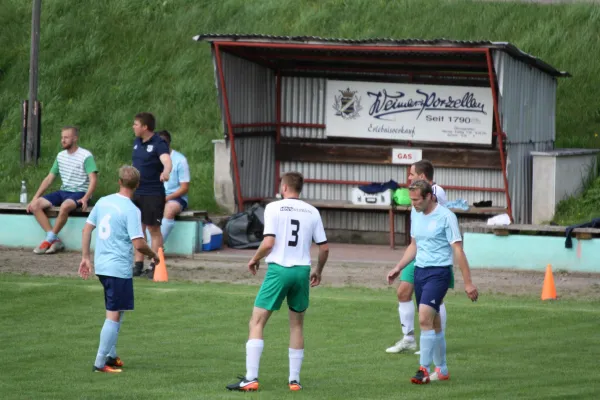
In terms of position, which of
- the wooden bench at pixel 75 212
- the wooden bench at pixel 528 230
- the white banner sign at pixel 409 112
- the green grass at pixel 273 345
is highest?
the white banner sign at pixel 409 112

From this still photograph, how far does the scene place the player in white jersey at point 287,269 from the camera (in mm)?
9266

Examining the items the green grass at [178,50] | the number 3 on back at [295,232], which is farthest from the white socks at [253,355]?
the green grass at [178,50]

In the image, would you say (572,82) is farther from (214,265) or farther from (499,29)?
(214,265)

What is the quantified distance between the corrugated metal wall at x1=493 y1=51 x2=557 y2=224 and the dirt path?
8.09 feet

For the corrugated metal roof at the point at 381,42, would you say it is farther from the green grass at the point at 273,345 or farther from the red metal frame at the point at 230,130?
the green grass at the point at 273,345

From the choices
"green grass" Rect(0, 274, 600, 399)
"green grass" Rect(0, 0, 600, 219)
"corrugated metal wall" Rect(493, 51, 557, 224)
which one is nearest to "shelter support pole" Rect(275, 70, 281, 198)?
"green grass" Rect(0, 0, 600, 219)

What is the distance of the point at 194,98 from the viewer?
25969 mm

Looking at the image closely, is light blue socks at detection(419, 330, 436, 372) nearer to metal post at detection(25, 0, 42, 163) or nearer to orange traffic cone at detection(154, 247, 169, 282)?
orange traffic cone at detection(154, 247, 169, 282)

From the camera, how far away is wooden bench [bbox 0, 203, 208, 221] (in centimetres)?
1852

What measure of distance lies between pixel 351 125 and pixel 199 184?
308 centimetres

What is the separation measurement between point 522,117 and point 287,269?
469 inches

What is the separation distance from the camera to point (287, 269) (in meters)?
9.28

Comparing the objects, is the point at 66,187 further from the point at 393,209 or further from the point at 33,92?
the point at 393,209

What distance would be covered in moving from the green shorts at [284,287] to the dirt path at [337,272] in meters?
6.86
